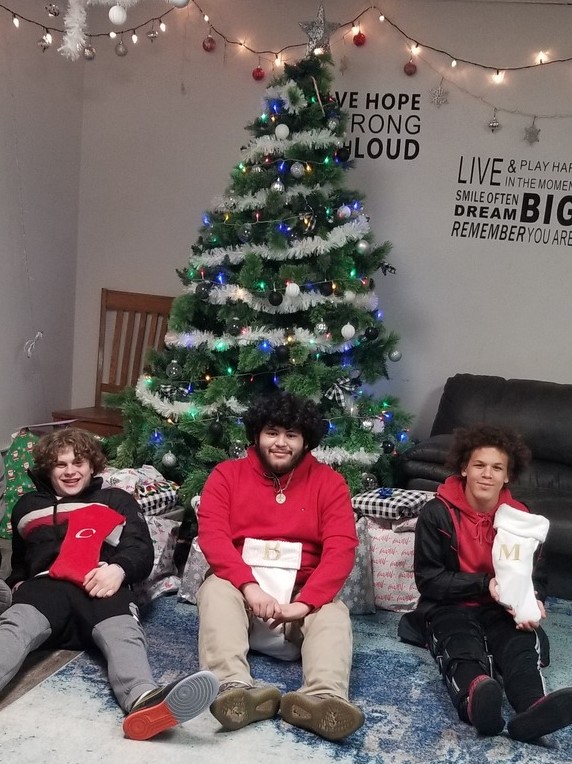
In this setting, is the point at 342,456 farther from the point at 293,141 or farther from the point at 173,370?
the point at 293,141

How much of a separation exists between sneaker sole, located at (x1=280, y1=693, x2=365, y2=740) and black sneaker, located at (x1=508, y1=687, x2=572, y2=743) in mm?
407

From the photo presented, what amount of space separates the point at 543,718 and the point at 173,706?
3.04 ft

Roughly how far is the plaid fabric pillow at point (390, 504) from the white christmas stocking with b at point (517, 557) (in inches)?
27.6

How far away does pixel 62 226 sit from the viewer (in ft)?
16.5

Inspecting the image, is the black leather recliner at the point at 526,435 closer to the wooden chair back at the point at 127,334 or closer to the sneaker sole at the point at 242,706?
the sneaker sole at the point at 242,706

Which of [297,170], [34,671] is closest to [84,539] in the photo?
[34,671]

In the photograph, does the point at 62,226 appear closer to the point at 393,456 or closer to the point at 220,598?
the point at 393,456

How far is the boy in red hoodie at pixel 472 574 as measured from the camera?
2.61 m

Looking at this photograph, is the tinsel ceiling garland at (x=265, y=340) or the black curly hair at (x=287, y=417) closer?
the black curly hair at (x=287, y=417)

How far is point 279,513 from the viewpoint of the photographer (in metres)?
2.86

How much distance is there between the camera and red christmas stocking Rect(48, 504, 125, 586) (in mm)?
2742

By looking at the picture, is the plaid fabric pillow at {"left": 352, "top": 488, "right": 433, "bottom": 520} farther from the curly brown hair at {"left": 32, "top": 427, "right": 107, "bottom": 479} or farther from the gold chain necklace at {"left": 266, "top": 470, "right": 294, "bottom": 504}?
the curly brown hair at {"left": 32, "top": 427, "right": 107, "bottom": 479}

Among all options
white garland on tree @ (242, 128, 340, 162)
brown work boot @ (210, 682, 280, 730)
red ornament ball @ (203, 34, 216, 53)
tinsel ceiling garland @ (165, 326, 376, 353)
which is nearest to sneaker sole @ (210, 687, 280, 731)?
brown work boot @ (210, 682, 280, 730)

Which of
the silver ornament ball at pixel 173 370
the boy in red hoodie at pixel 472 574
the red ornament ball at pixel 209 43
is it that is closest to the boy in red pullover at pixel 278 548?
the boy in red hoodie at pixel 472 574
